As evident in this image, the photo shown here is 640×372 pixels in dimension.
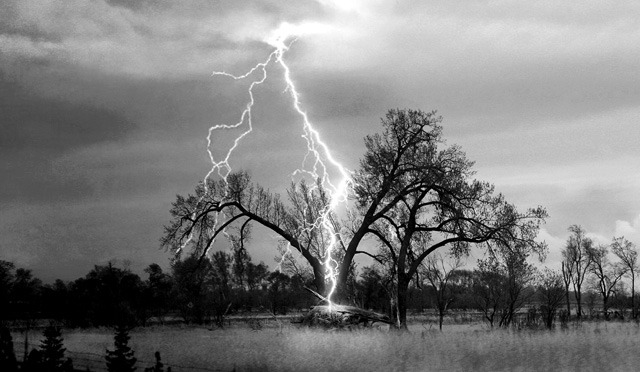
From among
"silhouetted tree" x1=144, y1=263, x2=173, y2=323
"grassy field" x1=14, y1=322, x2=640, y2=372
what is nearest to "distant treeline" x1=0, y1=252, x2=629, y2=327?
"silhouetted tree" x1=144, y1=263, x2=173, y2=323

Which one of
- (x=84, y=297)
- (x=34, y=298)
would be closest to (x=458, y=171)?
(x=84, y=297)

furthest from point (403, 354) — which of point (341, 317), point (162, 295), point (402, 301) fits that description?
point (162, 295)

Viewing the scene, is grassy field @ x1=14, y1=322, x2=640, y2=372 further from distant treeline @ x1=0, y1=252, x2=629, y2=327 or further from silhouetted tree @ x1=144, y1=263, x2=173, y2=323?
silhouetted tree @ x1=144, y1=263, x2=173, y2=323

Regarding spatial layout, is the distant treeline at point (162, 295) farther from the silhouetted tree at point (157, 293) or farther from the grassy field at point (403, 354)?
the grassy field at point (403, 354)

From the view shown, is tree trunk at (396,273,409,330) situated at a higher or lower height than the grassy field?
higher

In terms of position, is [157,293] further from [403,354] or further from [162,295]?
[403,354]

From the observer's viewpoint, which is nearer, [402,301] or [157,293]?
[402,301]

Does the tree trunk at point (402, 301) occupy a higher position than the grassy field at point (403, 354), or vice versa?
the tree trunk at point (402, 301)

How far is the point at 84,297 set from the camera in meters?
48.2

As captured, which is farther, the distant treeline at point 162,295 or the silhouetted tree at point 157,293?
the silhouetted tree at point 157,293

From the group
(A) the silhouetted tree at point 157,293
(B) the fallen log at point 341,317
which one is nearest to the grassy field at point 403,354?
(B) the fallen log at point 341,317

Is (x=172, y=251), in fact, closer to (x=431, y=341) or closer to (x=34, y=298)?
(x=431, y=341)

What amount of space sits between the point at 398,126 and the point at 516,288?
1567cm

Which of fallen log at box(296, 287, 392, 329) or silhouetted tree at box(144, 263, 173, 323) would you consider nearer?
fallen log at box(296, 287, 392, 329)
